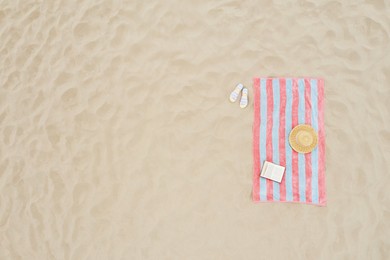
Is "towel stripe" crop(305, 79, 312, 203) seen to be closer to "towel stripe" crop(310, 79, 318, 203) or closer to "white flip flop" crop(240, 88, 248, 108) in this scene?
"towel stripe" crop(310, 79, 318, 203)

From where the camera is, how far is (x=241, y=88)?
2.65 metres

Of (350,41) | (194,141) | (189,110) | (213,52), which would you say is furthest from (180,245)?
(350,41)

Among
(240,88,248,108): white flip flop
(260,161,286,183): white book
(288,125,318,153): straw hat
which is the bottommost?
(260,161,286,183): white book

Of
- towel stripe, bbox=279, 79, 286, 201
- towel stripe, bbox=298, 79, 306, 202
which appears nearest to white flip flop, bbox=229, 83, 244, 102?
towel stripe, bbox=279, 79, 286, 201

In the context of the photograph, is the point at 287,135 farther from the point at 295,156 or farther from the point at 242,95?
the point at 242,95

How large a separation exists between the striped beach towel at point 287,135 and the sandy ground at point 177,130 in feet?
0.17

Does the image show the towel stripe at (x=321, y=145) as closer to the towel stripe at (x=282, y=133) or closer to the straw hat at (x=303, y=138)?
the straw hat at (x=303, y=138)

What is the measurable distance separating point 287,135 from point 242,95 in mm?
355

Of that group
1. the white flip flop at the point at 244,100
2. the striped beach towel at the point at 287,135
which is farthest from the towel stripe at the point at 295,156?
the white flip flop at the point at 244,100

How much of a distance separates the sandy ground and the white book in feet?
0.31

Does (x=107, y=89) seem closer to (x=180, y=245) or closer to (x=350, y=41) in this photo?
(x=180, y=245)

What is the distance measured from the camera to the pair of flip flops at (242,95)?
2629mm

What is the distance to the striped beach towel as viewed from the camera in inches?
97.6

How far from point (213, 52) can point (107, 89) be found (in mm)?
701
